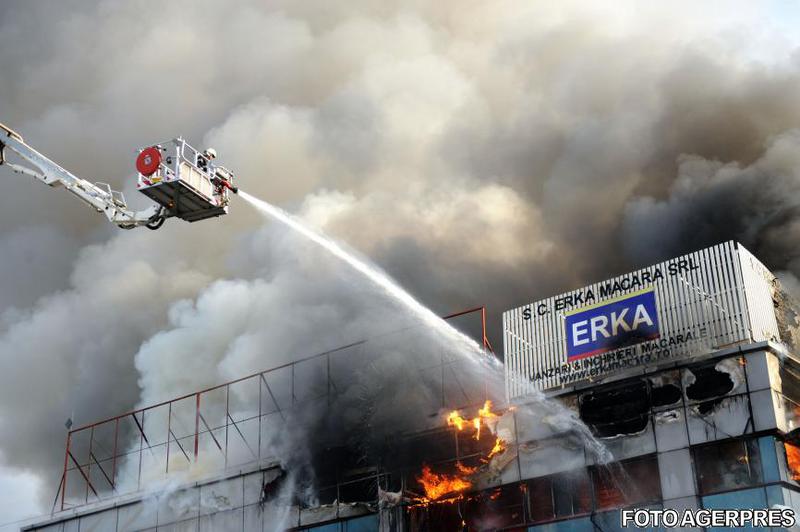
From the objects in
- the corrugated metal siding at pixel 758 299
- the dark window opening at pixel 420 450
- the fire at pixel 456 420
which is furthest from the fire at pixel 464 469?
the corrugated metal siding at pixel 758 299

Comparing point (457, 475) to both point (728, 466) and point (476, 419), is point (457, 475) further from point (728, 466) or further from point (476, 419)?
point (728, 466)

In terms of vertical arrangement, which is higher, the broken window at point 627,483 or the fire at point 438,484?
the fire at point 438,484

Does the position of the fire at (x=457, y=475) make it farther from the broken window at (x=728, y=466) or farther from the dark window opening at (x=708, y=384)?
the broken window at (x=728, y=466)

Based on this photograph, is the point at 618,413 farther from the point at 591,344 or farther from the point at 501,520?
the point at 501,520

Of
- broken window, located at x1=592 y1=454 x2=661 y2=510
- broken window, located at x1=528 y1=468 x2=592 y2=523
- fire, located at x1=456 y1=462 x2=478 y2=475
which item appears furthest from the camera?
fire, located at x1=456 y1=462 x2=478 y2=475

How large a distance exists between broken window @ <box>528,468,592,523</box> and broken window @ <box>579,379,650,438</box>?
1598mm

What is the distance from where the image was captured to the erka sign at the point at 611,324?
33875 mm

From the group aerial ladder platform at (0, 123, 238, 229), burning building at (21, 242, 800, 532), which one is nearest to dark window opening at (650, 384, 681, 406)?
burning building at (21, 242, 800, 532)

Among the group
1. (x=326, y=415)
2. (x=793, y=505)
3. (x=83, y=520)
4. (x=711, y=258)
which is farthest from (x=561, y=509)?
(x=83, y=520)

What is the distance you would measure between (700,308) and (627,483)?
6031 millimetres

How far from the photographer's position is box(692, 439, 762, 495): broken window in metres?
29.9

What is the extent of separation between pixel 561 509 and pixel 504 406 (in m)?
4.25

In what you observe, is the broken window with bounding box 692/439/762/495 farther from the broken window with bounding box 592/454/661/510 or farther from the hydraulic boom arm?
the hydraulic boom arm

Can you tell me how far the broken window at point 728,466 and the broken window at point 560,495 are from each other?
3.74 meters
